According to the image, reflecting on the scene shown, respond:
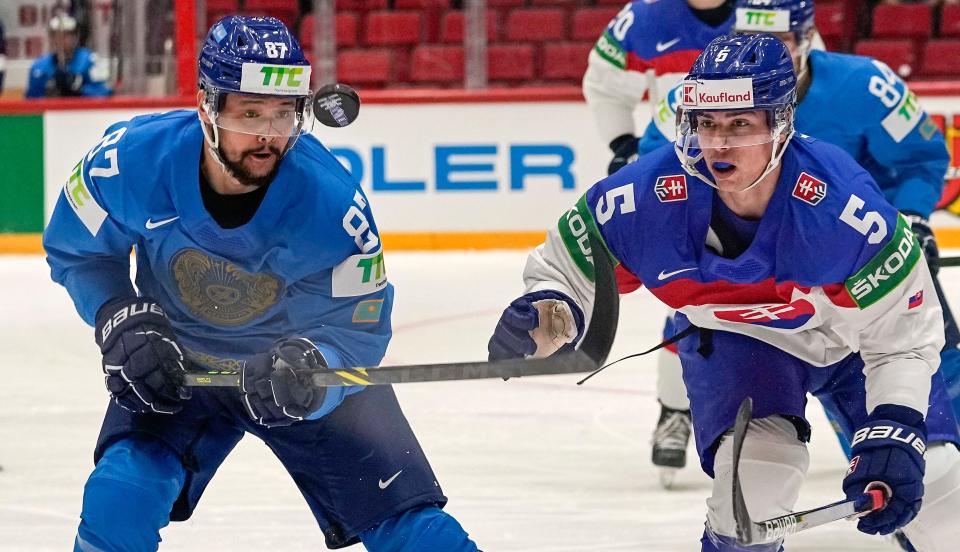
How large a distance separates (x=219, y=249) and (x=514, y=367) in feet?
1.79

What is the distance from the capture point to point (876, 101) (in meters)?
3.67

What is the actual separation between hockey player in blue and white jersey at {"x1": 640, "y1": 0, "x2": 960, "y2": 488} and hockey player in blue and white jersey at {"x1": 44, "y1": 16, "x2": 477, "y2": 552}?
4.67 feet

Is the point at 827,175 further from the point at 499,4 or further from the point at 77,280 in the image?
the point at 499,4

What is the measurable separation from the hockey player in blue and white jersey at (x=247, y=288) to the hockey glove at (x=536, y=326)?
0.22 meters

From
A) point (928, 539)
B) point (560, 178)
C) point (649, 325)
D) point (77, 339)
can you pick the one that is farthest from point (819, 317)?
point (560, 178)

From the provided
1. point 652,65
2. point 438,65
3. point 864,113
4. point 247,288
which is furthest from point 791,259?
point 438,65

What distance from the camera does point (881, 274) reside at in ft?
8.17

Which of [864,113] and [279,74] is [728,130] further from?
[864,113]

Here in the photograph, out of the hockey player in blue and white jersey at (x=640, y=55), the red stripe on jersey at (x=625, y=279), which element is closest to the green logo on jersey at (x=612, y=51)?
the hockey player in blue and white jersey at (x=640, y=55)

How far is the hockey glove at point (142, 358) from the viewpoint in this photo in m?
2.43

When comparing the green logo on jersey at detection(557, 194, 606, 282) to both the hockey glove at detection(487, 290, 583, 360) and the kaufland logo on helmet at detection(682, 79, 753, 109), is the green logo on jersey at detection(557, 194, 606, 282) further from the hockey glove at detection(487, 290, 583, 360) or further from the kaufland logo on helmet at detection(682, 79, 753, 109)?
the kaufland logo on helmet at detection(682, 79, 753, 109)

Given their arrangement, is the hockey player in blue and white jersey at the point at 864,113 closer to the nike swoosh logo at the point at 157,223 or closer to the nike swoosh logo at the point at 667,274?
the nike swoosh logo at the point at 667,274

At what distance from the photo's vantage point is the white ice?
11.2 feet

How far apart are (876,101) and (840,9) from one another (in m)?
Result: 4.91
